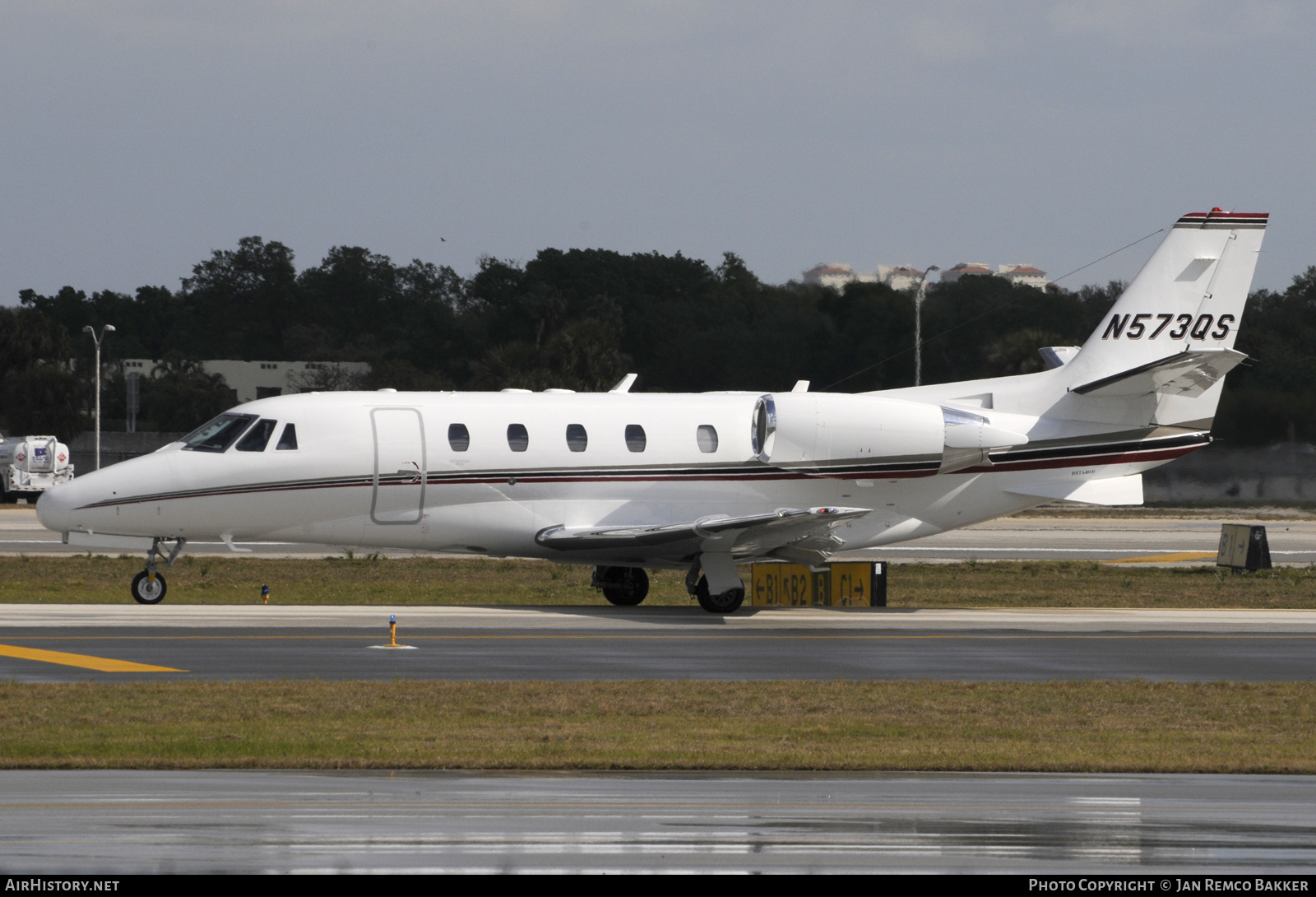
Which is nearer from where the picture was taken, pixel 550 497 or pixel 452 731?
pixel 452 731

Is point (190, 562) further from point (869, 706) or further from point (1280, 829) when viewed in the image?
point (1280, 829)

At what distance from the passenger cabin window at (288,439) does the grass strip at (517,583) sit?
14.3 feet

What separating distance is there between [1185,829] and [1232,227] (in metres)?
19.4

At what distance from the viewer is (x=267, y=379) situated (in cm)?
9831

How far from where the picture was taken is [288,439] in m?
24.1

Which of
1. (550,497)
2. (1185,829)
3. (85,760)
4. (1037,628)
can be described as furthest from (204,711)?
(1037,628)

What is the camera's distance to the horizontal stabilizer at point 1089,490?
25.9 metres

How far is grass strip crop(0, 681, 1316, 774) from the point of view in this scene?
1180 centimetres

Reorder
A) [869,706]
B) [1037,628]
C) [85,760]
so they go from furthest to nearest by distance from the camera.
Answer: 1. [1037,628]
2. [869,706]
3. [85,760]

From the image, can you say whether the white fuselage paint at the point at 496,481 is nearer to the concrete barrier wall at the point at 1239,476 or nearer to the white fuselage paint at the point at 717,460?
the white fuselage paint at the point at 717,460

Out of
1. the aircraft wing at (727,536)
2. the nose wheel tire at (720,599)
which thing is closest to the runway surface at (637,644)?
the nose wheel tire at (720,599)

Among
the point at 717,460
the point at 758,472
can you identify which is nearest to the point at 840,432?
the point at 758,472

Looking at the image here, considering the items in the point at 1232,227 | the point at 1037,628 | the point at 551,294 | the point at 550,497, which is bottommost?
the point at 1037,628

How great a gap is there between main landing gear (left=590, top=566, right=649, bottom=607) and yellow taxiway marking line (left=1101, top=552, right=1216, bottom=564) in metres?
19.3
